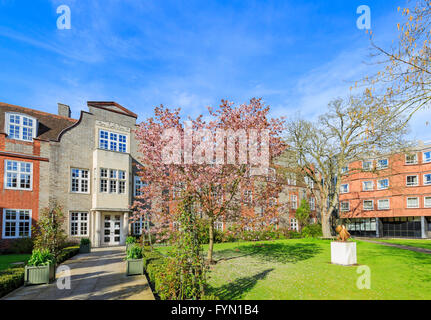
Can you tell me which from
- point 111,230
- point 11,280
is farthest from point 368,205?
point 11,280

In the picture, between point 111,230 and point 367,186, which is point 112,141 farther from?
point 367,186

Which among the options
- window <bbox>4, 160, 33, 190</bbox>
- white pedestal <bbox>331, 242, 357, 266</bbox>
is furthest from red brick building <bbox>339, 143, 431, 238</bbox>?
window <bbox>4, 160, 33, 190</bbox>

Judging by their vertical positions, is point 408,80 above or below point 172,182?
above

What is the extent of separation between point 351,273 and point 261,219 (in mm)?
4349

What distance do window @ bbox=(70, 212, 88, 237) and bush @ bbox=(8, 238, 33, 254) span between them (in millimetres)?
3354

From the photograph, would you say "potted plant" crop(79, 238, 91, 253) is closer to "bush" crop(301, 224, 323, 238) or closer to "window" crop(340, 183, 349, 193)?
"bush" crop(301, 224, 323, 238)

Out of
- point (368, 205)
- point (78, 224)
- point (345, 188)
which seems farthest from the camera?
point (345, 188)

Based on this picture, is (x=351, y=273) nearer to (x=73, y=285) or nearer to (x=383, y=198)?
(x=73, y=285)

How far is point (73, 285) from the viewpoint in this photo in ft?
33.3

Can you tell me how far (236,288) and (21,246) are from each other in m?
17.7

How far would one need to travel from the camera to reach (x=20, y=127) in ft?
72.0

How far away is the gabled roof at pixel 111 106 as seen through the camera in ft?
82.8
